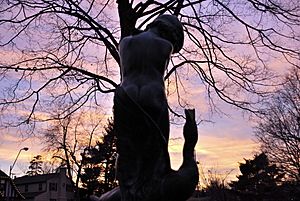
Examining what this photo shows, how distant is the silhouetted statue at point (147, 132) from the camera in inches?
136

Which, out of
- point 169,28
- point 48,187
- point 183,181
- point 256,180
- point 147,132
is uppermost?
point 48,187

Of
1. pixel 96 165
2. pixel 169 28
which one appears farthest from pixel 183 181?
pixel 96 165

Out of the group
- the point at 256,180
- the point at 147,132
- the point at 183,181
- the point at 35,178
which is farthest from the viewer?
the point at 35,178

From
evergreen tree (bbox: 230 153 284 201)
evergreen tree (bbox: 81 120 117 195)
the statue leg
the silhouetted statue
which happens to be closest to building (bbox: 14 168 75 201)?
evergreen tree (bbox: 81 120 117 195)

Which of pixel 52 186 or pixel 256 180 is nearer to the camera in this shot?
pixel 256 180

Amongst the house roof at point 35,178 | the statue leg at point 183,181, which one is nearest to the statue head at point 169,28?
the statue leg at point 183,181

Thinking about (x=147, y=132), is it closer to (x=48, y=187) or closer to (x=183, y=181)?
(x=183, y=181)

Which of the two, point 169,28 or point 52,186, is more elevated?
point 52,186

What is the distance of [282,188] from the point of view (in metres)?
38.2

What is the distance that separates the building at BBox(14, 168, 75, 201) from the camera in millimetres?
68438

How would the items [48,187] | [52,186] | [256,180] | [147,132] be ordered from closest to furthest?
[147,132], [256,180], [48,187], [52,186]

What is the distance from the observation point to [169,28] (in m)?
3.93

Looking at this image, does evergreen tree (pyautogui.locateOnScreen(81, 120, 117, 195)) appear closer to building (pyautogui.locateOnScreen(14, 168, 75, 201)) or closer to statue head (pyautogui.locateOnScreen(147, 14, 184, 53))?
building (pyautogui.locateOnScreen(14, 168, 75, 201))

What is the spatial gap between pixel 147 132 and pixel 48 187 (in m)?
67.8
